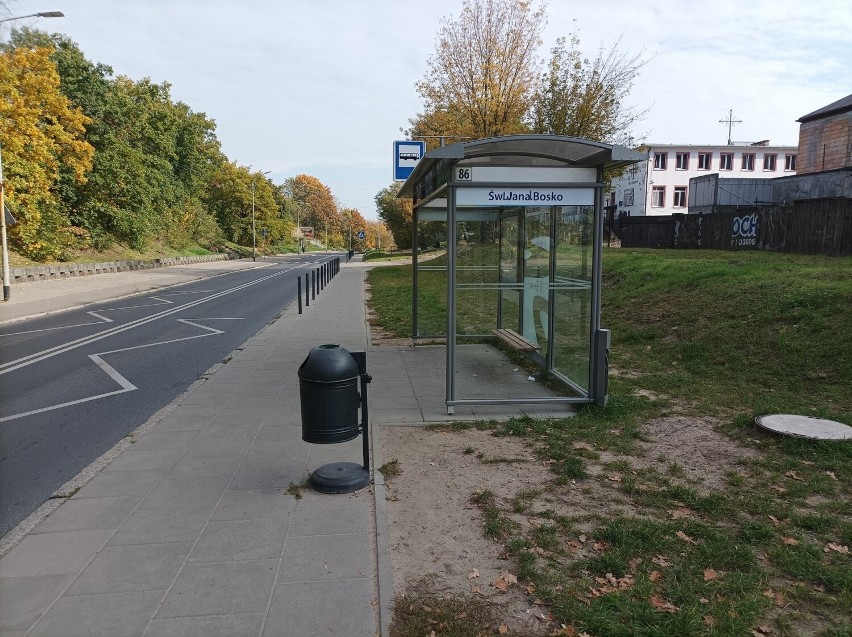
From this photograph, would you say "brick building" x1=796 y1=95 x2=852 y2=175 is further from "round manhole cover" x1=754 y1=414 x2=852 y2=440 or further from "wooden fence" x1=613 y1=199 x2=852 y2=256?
"round manhole cover" x1=754 y1=414 x2=852 y2=440

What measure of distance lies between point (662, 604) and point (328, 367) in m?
2.54

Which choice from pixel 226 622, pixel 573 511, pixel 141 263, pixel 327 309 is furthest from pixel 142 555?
pixel 141 263

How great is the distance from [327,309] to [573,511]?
13887 mm

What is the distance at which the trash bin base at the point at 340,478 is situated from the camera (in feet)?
14.9

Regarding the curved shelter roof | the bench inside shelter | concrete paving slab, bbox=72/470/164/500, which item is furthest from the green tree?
concrete paving slab, bbox=72/470/164/500

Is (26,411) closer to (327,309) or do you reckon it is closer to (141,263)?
(327,309)

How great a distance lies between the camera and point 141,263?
37.1m

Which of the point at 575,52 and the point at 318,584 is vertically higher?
the point at 575,52

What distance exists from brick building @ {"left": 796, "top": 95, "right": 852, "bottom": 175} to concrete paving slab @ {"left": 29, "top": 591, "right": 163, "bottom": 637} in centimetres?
3313

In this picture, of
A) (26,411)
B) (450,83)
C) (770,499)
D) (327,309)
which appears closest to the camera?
(770,499)

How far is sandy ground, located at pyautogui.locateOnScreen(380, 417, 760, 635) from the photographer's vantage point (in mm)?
Result: 3346

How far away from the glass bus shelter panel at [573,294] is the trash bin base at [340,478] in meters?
3.15

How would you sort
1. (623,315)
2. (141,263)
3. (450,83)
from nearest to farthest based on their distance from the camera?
1. (623,315)
2. (450,83)
3. (141,263)

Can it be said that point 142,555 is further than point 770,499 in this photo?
No
